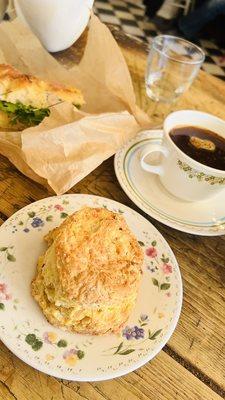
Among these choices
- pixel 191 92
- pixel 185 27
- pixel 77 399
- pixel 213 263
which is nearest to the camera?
pixel 77 399

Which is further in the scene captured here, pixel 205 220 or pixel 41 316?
pixel 205 220

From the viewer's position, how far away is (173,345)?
2.06 ft

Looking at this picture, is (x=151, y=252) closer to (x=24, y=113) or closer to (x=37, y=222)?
(x=37, y=222)

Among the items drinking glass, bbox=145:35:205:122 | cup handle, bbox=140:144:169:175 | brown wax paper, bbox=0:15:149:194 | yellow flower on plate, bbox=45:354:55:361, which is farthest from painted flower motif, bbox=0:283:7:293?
drinking glass, bbox=145:35:205:122

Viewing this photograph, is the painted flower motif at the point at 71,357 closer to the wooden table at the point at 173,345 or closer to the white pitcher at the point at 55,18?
the wooden table at the point at 173,345

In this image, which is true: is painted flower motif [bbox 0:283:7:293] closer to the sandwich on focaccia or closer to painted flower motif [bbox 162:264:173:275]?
painted flower motif [bbox 162:264:173:275]

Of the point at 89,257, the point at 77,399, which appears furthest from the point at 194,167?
the point at 77,399

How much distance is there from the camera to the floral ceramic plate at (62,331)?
53 centimetres

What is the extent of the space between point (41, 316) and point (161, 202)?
36 centimetres

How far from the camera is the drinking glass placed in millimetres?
1135

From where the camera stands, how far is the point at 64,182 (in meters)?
0.78

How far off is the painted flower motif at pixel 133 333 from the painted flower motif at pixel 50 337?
10 centimetres

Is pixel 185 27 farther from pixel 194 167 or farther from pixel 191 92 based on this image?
pixel 194 167

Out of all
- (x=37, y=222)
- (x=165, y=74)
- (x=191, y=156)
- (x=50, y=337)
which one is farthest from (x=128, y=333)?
(x=165, y=74)
